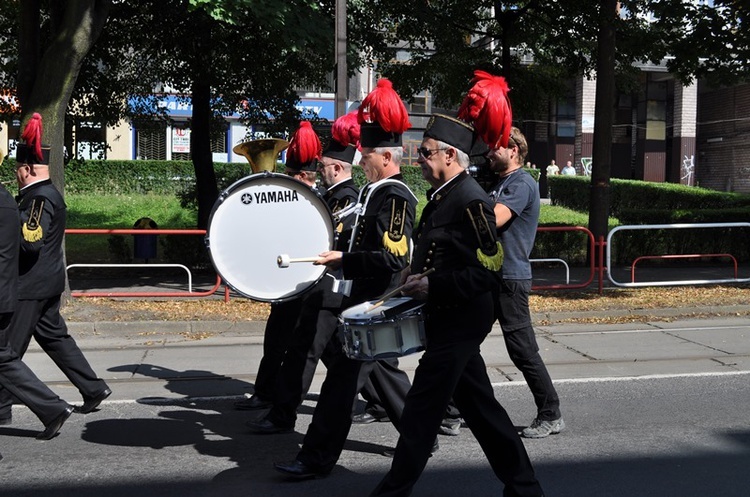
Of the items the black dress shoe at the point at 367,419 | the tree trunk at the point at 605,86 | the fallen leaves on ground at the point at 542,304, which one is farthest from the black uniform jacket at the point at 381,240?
the tree trunk at the point at 605,86

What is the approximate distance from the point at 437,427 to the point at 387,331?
0.53 m

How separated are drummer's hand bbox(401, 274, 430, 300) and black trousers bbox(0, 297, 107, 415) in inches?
121

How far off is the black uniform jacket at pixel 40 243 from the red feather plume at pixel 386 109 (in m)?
2.49

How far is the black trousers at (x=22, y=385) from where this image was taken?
5.91m

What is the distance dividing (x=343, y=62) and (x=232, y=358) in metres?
4.44

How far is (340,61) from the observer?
38.9ft

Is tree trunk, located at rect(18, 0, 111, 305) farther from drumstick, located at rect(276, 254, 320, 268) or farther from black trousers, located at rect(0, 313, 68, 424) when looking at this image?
drumstick, located at rect(276, 254, 320, 268)

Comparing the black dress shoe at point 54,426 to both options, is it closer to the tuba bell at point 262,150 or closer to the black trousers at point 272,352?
the black trousers at point 272,352

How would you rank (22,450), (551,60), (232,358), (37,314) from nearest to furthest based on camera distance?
(22,450)
(37,314)
(232,358)
(551,60)

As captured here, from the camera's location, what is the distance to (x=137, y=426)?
→ 21.4ft

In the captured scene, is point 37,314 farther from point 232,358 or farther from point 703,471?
point 703,471

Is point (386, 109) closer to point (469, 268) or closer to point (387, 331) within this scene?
point (469, 268)

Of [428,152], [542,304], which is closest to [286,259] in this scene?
[428,152]

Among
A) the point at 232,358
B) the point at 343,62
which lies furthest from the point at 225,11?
the point at 232,358
